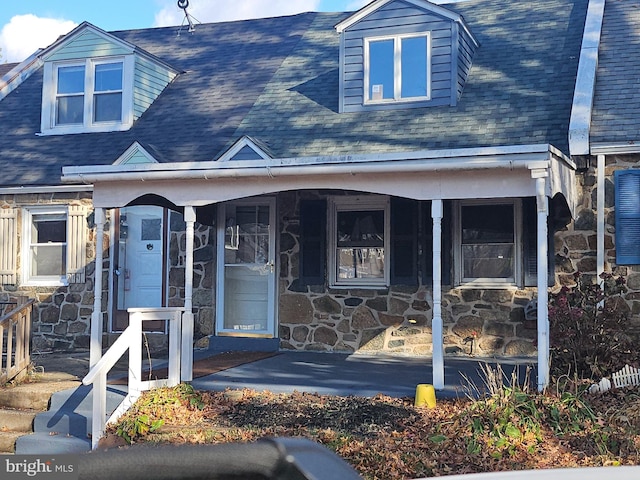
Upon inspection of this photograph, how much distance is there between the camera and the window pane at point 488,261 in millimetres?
9938

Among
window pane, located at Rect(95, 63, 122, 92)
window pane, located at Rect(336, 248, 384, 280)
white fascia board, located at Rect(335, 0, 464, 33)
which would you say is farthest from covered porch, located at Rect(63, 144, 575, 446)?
window pane, located at Rect(95, 63, 122, 92)

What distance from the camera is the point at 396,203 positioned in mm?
10258

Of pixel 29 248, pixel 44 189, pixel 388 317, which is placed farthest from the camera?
pixel 29 248

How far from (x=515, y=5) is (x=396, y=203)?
464 cm

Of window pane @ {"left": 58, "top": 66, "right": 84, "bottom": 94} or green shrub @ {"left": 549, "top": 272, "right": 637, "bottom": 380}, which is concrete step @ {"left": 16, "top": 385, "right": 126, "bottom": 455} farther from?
window pane @ {"left": 58, "top": 66, "right": 84, "bottom": 94}

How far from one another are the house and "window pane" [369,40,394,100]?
0.07ft

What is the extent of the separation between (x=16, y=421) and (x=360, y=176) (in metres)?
4.19

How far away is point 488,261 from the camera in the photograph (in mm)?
10016

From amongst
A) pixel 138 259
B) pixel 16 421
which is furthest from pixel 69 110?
pixel 16 421

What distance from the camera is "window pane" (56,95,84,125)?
12.9 metres

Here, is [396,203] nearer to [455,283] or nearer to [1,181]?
[455,283]

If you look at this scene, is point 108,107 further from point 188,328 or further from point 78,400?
point 78,400

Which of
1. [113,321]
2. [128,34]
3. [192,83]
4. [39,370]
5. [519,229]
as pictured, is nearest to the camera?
[39,370]

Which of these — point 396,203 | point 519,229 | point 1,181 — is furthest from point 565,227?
point 1,181
